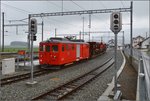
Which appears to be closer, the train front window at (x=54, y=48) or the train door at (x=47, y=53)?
the train front window at (x=54, y=48)

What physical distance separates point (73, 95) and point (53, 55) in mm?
10468

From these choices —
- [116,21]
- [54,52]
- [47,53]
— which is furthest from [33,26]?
[47,53]

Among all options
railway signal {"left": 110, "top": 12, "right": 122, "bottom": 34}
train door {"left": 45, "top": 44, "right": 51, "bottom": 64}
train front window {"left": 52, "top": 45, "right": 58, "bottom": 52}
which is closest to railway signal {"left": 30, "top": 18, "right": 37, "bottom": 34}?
railway signal {"left": 110, "top": 12, "right": 122, "bottom": 34}

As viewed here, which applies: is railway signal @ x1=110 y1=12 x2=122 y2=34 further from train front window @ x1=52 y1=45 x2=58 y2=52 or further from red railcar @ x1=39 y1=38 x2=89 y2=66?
train front window @ x1=52 y1=45 x2=58 y2=52

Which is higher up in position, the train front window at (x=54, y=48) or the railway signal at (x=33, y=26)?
the railway signal at (x=33, y=26)

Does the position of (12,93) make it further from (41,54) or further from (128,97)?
(41,54)

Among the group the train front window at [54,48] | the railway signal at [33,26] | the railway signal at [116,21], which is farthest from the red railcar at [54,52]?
the railway signal at [116,21]

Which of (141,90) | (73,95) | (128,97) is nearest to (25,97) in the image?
(73,95)

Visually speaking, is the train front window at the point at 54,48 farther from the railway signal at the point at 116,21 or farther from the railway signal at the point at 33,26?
the railway signal at the point at 116,21

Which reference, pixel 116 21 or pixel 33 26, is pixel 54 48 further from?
pixel 116 21

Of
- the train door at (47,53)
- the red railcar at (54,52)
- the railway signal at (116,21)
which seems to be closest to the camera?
the railway signal at (116,21)

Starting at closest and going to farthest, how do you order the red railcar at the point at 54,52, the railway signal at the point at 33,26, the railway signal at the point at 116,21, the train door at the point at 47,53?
the railway signal at the point at 116,21, the railway signal at the point at 33,26, the red railcar at the point at 54,52, the train door at the point at 47,53

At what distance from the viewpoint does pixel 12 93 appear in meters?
10.4

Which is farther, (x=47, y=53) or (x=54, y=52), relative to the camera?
(x=47, y=53)
